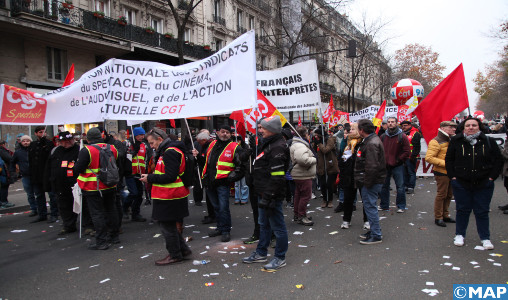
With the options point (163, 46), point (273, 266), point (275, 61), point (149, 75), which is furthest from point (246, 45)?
point (275, 61)

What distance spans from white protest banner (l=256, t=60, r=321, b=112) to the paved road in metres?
2.43

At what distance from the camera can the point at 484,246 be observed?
4.70 m

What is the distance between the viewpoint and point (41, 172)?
24.3 feet

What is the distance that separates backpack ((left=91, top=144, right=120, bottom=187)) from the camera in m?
5.45

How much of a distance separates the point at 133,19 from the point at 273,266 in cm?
2106

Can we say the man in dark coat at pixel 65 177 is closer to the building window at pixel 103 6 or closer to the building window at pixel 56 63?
the building window at pixel 56 63

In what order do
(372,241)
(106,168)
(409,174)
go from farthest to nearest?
(409,174), (106,168), (372,241)

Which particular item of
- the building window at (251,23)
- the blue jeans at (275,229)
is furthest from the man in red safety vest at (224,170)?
the building window at (251,23)

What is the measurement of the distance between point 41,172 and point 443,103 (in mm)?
8101

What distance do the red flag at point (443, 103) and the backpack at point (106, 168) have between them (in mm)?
5400

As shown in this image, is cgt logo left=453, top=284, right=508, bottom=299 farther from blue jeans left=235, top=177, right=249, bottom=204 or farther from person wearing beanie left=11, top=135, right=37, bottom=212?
person wearing beanie left=11, top=135, right=37, bottom=212

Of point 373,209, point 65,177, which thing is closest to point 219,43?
point 65,177

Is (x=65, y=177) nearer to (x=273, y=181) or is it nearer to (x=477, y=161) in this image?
(x=273, y=181)

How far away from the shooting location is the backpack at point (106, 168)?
5453 millimetres
